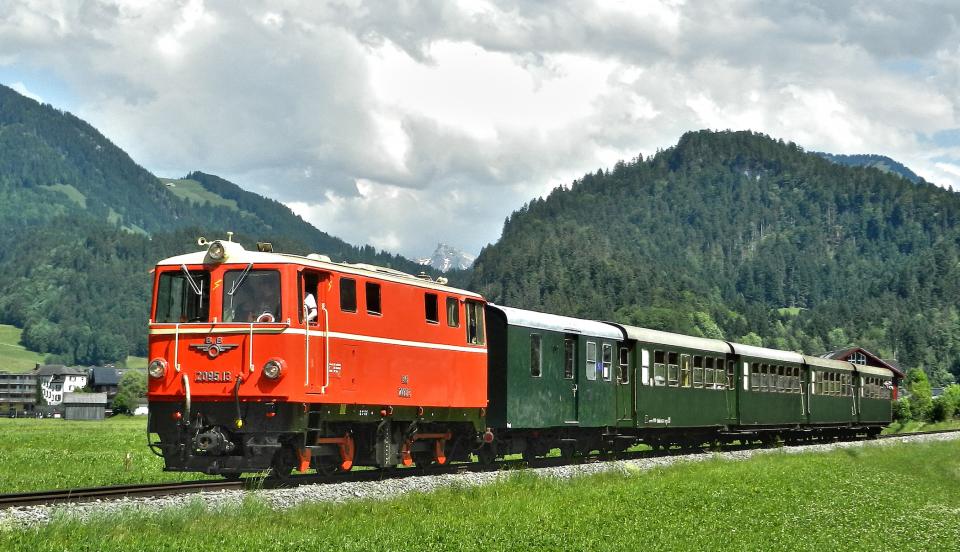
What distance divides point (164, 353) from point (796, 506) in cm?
1387

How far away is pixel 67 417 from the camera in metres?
141

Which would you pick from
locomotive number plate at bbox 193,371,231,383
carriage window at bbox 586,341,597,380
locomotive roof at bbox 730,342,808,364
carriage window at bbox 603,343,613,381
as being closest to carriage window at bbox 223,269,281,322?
locomotive number plate at bbox 193,371,231,383

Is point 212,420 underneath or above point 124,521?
above

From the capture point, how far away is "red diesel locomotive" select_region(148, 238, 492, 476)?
20.5 metres

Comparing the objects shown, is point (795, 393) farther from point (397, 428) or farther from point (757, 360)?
point (397, 428)

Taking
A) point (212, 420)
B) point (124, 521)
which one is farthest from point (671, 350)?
point (124, 521)

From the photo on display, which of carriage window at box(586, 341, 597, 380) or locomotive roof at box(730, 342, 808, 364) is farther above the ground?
locomotive roof at box(730, 342, 808, 364)

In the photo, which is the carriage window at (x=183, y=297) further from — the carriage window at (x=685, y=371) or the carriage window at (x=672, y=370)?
the carriage window at (x=685, y=371)

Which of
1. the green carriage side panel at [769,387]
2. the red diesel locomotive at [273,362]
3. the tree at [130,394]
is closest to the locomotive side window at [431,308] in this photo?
the red diesel locomotive at [273,362]

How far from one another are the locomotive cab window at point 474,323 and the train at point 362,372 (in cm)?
4

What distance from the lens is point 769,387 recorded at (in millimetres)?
45594

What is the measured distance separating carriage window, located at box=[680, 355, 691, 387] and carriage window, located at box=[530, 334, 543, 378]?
9.57m

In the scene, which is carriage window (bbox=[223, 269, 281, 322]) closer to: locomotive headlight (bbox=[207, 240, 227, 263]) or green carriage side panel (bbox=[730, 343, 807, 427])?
locomotive headlight (bbox=[207, 240, 227, 263])

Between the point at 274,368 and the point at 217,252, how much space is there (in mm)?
2892
